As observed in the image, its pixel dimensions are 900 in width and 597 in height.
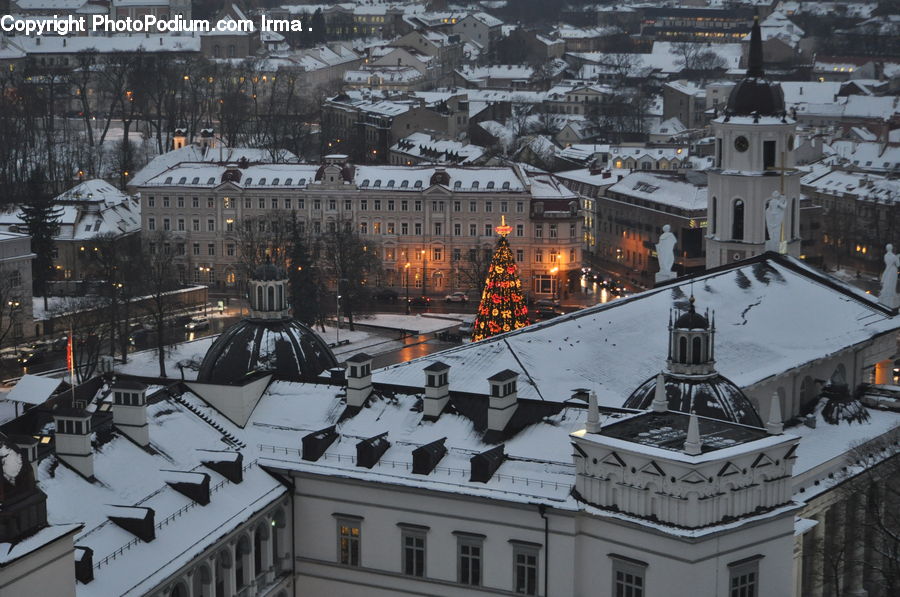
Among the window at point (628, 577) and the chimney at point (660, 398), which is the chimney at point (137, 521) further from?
the chimney at point (660, 398)

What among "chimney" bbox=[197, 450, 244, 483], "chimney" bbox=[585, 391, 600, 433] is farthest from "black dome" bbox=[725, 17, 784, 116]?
"chimney" bbox=[197, 450, 244, 483]

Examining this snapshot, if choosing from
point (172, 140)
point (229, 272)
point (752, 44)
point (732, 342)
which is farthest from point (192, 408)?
point (172, 140)

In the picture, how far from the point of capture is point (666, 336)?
71938 millimetres

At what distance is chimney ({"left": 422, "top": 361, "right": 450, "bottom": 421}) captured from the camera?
61.7 meters

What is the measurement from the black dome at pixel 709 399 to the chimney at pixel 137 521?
17180 millimetres

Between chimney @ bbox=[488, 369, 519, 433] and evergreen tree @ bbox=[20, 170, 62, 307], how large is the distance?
62.8 metres

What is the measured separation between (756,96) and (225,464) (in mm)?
37230

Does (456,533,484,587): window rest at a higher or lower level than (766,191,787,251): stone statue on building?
lower

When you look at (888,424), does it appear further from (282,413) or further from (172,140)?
(172,140)

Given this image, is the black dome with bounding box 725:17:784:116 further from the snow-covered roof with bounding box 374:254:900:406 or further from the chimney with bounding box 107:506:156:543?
the chimney with bounding box 107:506:156:543

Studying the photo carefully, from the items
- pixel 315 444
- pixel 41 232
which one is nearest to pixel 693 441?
pixel 315 444

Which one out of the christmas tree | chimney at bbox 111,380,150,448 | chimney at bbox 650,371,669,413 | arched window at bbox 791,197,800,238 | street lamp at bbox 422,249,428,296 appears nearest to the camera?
chimney at bbox 111,380,150,448

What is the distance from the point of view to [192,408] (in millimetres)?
63000

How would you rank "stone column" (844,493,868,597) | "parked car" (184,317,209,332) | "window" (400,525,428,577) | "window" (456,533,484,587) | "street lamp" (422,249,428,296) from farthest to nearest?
"street lamp" (422,249,428,296), "parked car" (184,317,209,332), "stone column" (844,493,868,597), "window" (400,525,428,577), "window" (456,533,484,587)
